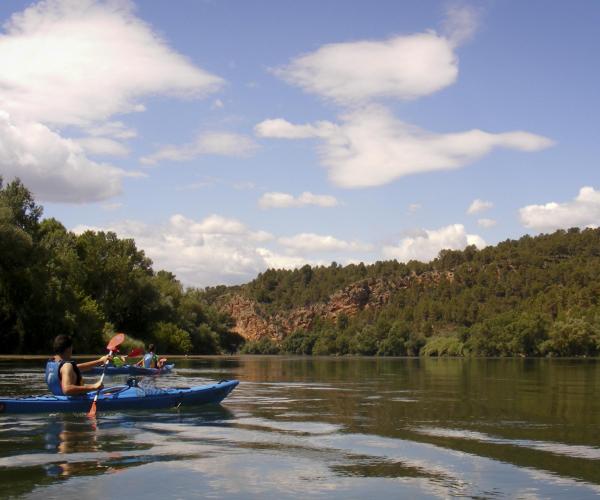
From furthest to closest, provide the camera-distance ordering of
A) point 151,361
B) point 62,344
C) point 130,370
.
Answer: point 151,361, point 130,370, point 62,344

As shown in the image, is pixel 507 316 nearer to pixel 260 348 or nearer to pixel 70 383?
pixel 260 348

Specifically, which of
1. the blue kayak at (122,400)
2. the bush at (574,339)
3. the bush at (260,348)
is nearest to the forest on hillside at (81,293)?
the blue kayak at (122,400)

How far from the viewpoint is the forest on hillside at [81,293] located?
188 feet

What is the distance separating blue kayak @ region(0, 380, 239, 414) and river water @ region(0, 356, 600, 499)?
0.27 metres

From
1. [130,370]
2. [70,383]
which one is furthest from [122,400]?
[130,370]

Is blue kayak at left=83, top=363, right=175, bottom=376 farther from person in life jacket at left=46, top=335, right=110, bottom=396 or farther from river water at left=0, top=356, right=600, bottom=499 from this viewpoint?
person in life jacket at left=46, top=335, right=110, bottom=396

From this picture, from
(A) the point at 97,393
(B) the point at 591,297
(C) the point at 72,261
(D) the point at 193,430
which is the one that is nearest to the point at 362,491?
(D) the point at 193,430

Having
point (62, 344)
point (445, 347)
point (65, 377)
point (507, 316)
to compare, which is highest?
point (507, 316)

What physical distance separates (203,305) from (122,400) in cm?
9868

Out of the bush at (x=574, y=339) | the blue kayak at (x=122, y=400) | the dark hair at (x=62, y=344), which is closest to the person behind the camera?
the dark hair at (x=62, y=344)

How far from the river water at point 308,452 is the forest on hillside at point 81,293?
40.1m

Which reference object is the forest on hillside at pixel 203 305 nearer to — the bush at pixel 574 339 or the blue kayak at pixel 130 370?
the bush at pixel 574 339

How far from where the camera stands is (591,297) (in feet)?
452

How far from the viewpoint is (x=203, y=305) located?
116 metres
